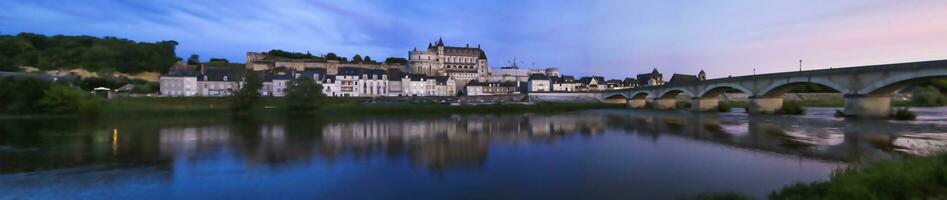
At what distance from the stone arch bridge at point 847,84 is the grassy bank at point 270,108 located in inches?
607

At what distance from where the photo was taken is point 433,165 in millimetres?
12367

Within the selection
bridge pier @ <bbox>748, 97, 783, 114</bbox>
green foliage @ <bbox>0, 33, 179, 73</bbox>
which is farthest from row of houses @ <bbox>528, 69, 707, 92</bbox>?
green foliage @ <bbox>0, 33, 179, 73</bbox>

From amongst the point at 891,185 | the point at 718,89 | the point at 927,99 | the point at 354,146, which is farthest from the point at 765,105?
the point at 891,185

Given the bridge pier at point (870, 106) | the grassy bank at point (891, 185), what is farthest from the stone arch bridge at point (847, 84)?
the grassy bank at point (891, 185)

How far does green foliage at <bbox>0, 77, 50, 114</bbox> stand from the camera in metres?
41.5

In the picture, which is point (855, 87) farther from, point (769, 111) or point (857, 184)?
point (857, 184)

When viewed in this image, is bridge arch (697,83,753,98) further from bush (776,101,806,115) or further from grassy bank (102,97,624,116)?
grassy bank (102,97,624,116)

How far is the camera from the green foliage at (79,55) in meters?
80.9

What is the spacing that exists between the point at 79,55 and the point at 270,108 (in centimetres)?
6034

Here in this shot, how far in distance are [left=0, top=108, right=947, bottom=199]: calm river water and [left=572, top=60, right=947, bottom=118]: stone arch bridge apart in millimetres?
9250

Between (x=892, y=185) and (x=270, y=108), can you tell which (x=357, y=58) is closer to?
(x=270, y=108)

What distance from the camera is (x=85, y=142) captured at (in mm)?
18641

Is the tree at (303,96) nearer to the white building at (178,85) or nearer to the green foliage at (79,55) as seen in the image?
the white building at (178,85)

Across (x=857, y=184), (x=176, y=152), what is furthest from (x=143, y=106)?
(x=857, y=184)
